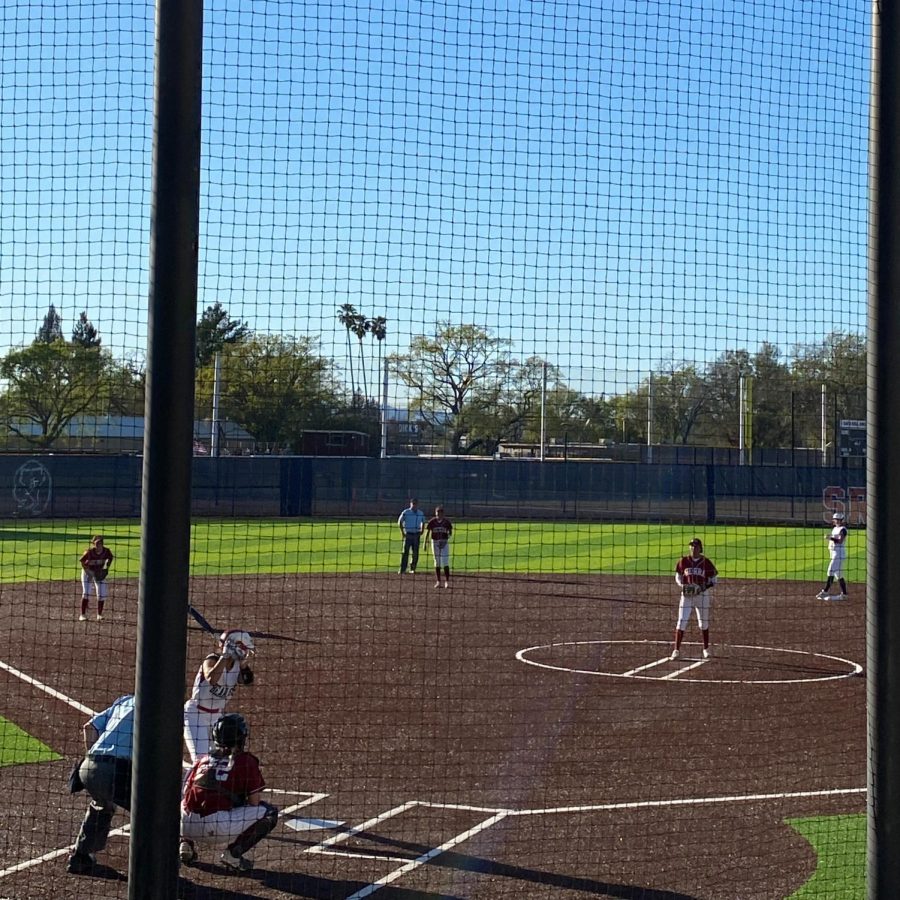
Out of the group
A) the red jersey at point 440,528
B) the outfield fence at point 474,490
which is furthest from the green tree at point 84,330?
the outfield fence at point 474,490

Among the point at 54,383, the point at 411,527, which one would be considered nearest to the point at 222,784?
the point at 54,383

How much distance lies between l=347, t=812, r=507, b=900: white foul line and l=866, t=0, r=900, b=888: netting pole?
4088 mm

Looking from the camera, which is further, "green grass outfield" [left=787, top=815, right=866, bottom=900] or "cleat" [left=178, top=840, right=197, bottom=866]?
"cleat" [left=178, top=840, right=197, bottom=866]

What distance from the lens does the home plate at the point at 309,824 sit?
8734 millimetres

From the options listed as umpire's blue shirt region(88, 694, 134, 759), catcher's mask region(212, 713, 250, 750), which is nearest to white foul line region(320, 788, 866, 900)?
catcher's mask region(212, 713, 250, 750)

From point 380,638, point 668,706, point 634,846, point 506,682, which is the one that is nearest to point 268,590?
point 380,638

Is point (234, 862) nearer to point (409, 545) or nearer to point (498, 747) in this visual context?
point (498, 747)

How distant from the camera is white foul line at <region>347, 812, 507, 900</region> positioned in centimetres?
746

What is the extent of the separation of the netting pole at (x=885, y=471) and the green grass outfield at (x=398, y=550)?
928 inches

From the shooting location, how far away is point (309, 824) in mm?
8820

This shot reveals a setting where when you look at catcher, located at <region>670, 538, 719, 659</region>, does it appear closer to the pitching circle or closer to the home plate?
the pitching circle

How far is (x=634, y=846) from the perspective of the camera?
8.22 metres

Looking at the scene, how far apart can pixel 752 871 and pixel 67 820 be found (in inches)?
200

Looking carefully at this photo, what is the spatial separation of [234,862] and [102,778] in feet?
3.46
